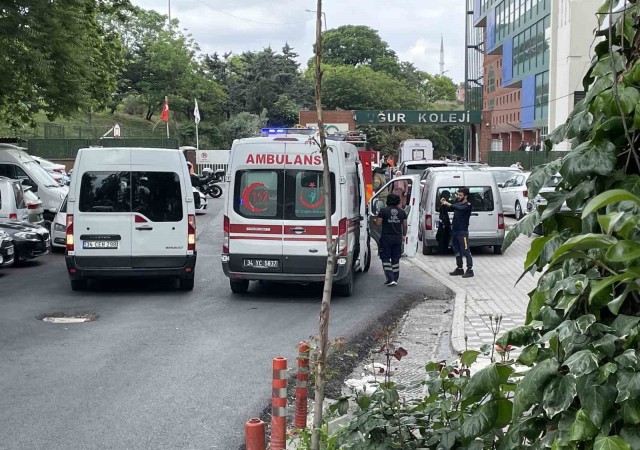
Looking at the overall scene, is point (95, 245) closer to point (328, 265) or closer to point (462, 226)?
point (462, 226)

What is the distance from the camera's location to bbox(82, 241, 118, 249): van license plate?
14375 mm

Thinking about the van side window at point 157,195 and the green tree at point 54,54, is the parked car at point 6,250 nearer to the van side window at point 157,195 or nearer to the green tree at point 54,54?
the green tree at point 54,54

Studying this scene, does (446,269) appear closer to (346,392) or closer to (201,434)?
(346,392)

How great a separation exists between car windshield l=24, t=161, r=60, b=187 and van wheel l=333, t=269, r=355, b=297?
14.7m

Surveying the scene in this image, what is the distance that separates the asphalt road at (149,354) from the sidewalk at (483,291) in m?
0.89

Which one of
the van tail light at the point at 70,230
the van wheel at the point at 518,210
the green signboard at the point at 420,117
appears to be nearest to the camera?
the van tail light at the point at 70,230

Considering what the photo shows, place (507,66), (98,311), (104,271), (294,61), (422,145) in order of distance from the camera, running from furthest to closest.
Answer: (294,61) < (507,66) < (422,145) < (104,271) < (98,311)

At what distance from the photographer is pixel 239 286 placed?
15.0 meters

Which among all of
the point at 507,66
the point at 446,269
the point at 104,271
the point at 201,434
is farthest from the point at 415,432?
the point at 507,66

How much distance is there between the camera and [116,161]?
47.9 feet

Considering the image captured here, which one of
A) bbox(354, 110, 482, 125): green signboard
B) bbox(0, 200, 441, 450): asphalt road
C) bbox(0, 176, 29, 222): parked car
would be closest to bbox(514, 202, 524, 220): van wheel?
bbox(0, 200, 441, 450): asphalt road

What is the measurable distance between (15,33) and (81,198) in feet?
22.0

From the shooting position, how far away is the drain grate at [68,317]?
492 inches

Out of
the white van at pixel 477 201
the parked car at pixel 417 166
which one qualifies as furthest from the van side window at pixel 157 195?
the parked car at pixel 417 166
